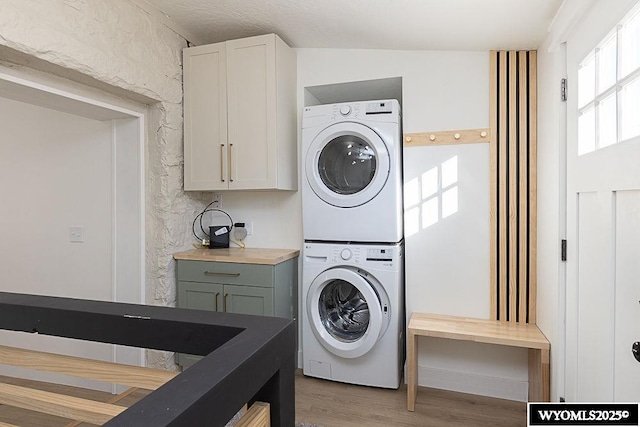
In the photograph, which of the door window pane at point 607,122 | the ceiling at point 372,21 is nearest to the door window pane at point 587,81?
the door window pane at point 607,122

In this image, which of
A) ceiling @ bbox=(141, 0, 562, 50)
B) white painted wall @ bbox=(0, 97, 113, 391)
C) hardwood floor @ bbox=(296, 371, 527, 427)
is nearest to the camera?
ceiling @ bbox=(141, 0, 562, 50)

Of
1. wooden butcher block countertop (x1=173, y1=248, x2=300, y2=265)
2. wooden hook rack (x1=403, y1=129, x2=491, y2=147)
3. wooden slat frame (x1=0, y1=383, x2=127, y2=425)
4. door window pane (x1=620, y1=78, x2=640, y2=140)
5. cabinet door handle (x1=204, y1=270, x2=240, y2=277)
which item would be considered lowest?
cabinet door handle (x1=204, y1=270, x2=240, y2=277)

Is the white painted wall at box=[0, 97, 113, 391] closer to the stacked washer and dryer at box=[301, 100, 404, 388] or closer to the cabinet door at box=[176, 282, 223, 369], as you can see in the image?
the cabinet door at box=[176, 282, 223, 369]

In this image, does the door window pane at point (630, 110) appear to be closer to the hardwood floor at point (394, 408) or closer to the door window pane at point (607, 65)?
the door window pane at point (607, 65)

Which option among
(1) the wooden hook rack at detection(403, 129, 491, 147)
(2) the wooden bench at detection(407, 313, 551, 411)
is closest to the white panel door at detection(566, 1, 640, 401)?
(2) the wooden bench at detection(407, 313, 551, 411)

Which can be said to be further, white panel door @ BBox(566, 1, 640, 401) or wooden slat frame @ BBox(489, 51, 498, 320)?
wooden slat frame @ BBox(489, 51, 498, 320)

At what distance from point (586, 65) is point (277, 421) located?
1839 millimetres

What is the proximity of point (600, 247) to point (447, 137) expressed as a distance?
1.26 metres

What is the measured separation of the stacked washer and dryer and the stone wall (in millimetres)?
955

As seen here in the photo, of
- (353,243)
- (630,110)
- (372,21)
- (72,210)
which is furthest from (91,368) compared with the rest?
(72,210)

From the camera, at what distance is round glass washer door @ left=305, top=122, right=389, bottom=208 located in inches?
93.7

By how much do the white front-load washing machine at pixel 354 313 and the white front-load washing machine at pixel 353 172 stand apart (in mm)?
127

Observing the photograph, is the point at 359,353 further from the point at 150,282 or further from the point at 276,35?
the point at 276,35

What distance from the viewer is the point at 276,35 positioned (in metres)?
2.50
